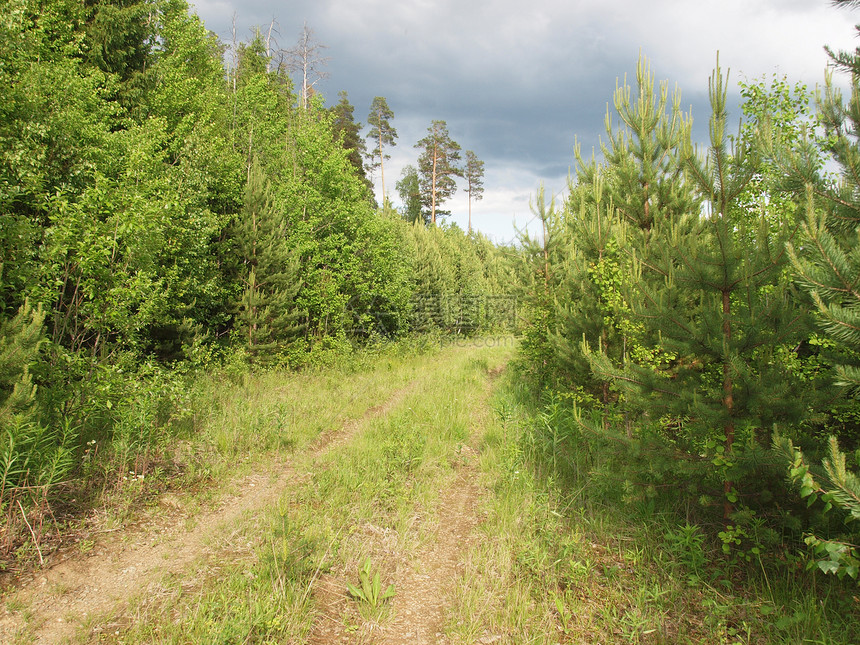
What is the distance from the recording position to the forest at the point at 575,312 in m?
3.38

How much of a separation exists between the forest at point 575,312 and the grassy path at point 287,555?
68 cm

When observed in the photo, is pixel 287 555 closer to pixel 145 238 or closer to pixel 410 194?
pixel 145 238

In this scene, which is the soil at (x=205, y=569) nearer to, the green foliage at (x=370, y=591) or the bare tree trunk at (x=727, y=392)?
the green foliage at (x=370, y=591)

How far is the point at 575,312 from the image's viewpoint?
23.9ft

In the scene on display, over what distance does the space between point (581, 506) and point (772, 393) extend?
2.51 m

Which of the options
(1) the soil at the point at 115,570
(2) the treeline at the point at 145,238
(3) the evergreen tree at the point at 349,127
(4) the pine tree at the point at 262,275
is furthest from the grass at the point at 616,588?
(3) the evergreen tree at the point at 349,127

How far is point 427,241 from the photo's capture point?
2727 centimetres

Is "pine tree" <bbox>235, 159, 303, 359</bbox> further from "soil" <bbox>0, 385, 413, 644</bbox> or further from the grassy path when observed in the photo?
"soil" <bbox>0, 385, 413, 644</bbox>

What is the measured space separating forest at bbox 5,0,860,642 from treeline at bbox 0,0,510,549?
64 mm

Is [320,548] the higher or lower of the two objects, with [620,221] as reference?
lower

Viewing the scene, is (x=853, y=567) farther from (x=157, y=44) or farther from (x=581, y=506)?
(x=157, y=44)

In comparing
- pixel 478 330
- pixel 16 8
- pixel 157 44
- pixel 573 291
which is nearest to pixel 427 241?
pixel 478 330

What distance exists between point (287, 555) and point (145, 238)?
16.2ft

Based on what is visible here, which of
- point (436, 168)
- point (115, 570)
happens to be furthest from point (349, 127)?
point (115, 570)
